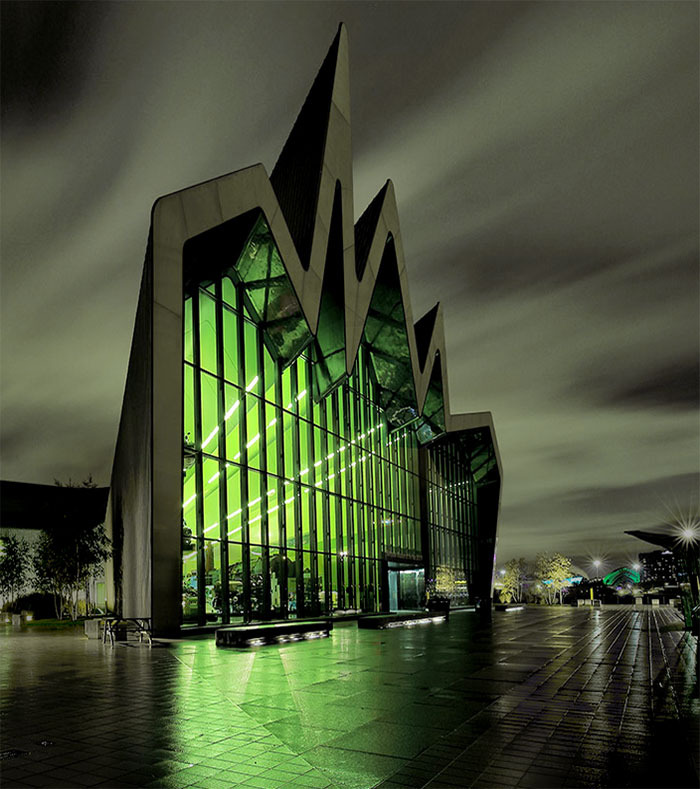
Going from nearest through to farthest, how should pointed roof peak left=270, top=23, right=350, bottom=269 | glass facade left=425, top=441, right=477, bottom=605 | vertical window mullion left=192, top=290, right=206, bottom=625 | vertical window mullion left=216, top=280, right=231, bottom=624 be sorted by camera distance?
1. vertical window mullion left=192, top=290, right=206, bottom=625
2. vertical window mullion left=216, top=280, right=231, bottom=624
3. pointed roof peak left=270, top=23, right=350, bottom=269
4. glass facade left=425, top=441, right=477, bottom=605

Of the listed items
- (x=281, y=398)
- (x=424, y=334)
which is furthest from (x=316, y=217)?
(x=424, y=334)

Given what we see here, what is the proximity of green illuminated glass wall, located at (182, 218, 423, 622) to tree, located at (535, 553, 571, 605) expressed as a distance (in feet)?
265

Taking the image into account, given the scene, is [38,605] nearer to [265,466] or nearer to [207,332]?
[265,466]

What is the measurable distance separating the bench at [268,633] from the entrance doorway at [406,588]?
15658 mm

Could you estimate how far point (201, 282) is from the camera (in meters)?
21.4

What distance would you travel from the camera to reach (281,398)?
25.7 m

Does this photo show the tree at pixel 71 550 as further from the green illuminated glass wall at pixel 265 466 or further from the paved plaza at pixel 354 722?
the paved plaza at pixel 354 722

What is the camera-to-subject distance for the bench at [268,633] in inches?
625

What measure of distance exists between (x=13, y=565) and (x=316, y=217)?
108ft

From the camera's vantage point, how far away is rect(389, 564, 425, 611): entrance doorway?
35328 millimetres

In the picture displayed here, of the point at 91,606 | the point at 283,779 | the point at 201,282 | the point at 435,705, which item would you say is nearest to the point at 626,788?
the point at 283,779

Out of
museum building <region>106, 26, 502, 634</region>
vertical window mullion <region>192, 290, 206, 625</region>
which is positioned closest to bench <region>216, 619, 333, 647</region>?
vertical window mullion <region>192, 290, 206, 625</region>

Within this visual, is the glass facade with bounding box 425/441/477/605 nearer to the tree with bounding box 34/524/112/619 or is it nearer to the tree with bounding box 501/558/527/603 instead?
the tree with bounding box 34/524/112/619

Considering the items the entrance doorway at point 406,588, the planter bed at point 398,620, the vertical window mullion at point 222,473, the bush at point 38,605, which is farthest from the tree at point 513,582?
the vertical window mullion at point 222,473
